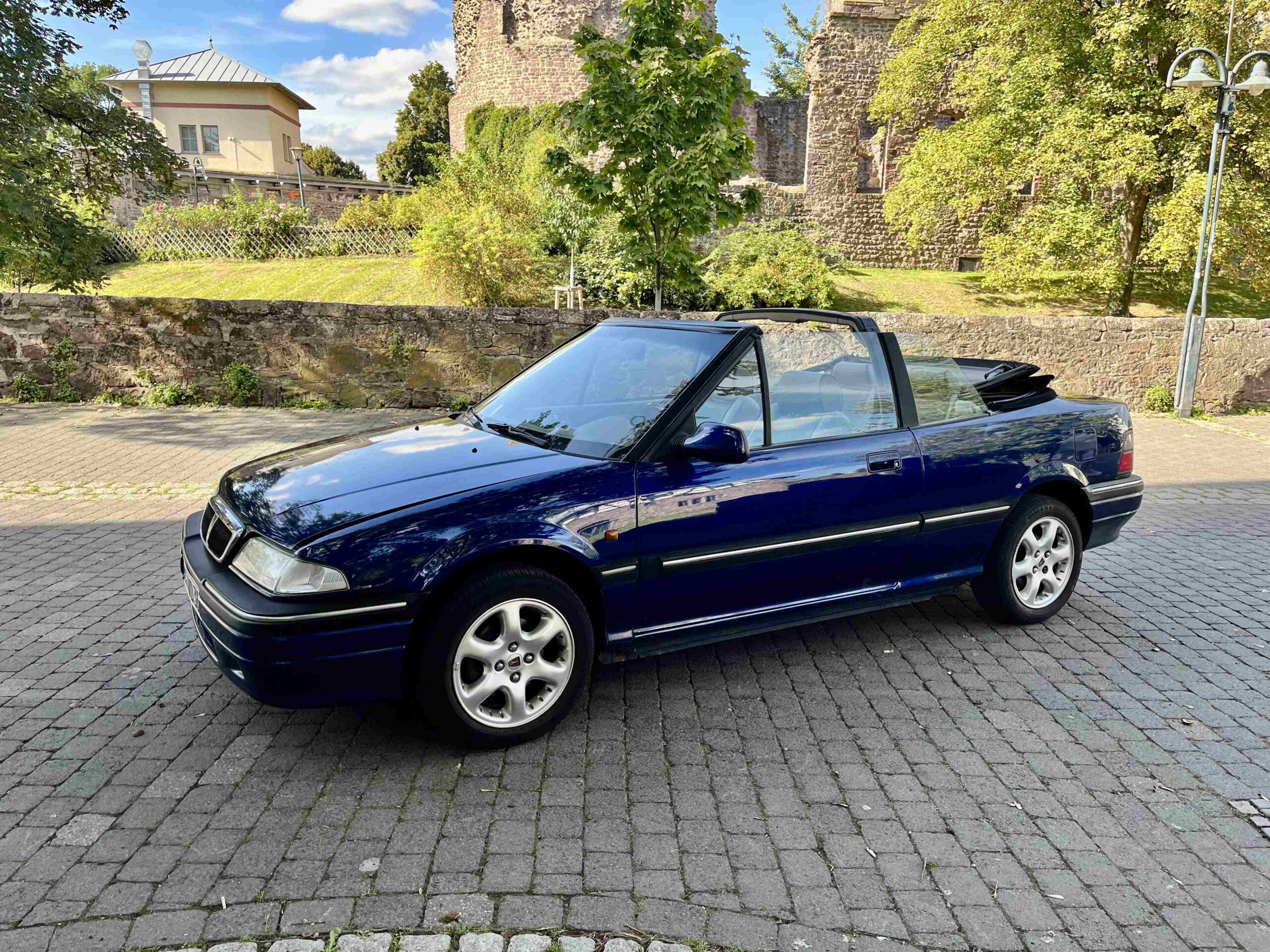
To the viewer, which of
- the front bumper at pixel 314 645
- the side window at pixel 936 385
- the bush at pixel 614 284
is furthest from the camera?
the bush at pixel 614 284

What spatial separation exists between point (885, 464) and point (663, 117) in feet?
21.4

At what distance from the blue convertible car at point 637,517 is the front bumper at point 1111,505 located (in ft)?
0.06

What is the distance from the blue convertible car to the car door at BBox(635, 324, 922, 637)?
0.03 ft

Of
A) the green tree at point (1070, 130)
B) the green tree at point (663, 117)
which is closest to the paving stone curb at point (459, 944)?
the green tree at point (663, 117)

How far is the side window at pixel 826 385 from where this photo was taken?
13.5ft

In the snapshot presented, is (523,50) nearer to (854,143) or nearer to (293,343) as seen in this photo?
(854,143)

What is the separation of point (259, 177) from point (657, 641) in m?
52.1

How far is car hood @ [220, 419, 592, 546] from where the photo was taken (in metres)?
3.35

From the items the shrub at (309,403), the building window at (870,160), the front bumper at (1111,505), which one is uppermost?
the building window at (870,160)

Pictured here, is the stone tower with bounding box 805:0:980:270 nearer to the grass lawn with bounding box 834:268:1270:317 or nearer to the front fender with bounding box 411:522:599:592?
the grass lawn with bounding box 834:268:1270:317

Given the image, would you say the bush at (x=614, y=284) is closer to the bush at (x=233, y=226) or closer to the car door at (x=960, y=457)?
the car door at (x=960, y=457)

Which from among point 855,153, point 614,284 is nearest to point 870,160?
point 855,153

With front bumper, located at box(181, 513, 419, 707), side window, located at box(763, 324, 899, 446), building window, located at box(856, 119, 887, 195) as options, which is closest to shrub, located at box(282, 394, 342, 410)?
side window, located at box(763, 324, 899, 446)

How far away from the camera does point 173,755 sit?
344 cm
